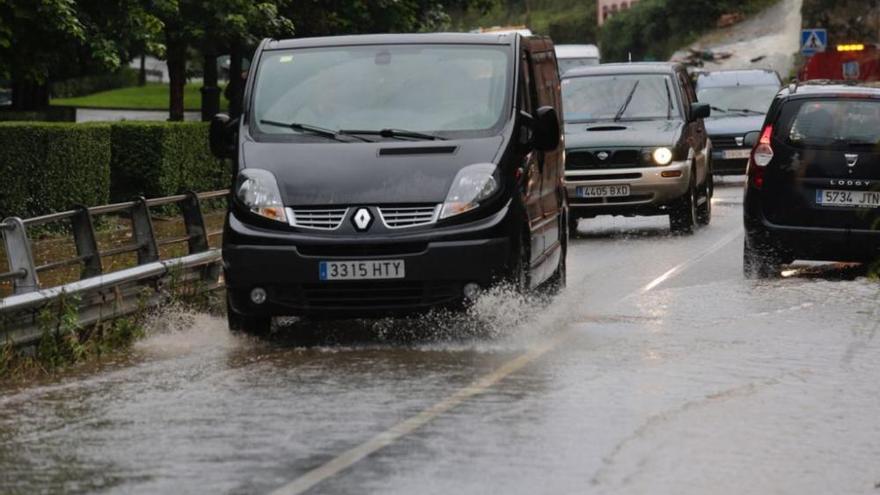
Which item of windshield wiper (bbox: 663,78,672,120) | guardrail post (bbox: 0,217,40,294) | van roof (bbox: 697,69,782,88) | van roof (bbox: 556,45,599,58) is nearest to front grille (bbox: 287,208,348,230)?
guardrail post (bbox: 0,217,40,294)

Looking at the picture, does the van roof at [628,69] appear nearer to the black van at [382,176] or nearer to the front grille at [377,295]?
the black van at [382,176]

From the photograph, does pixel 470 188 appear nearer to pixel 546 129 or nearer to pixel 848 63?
pixel 546 129

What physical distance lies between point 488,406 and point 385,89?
13.3 feet

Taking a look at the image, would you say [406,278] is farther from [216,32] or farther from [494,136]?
[216,32]

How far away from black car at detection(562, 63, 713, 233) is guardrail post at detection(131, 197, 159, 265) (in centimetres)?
832

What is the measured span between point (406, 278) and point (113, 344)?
195cm

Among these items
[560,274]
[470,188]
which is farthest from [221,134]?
[560,274]

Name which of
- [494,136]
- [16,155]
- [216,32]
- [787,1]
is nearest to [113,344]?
[494,136]

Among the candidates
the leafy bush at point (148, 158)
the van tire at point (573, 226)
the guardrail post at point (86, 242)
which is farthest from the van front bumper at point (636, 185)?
the guardrail post at point (86, 242)

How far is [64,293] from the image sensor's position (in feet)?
39.8

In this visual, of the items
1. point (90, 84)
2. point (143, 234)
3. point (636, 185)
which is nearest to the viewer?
point (143, 234)

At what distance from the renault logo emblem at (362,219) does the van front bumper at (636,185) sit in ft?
32.4

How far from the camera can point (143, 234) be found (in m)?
14.2

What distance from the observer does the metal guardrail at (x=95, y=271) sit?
1184 centimetres
